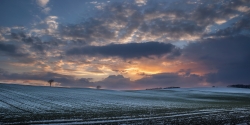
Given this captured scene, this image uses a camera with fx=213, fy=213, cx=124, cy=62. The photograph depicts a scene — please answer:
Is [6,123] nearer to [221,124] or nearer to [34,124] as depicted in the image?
[34,124]

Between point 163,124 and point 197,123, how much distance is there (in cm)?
358

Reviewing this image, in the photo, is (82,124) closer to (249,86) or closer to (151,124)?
(151,124)

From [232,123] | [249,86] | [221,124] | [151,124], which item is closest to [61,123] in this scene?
[151,124]

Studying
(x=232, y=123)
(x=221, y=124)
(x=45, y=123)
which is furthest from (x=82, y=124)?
(x=232, y=123)

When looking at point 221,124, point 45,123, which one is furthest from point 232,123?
point 45,123

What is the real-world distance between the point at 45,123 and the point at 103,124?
19.3ft

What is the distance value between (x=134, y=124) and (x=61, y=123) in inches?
290

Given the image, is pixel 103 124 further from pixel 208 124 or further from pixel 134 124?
pixel 208 124

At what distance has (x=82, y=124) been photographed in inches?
821

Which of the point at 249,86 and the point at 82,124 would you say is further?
the point at 249,86

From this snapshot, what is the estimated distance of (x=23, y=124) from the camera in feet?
67.1

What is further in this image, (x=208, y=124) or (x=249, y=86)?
(x=249, y=86)

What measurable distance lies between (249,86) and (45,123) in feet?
443

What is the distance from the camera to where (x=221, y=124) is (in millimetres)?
20672
